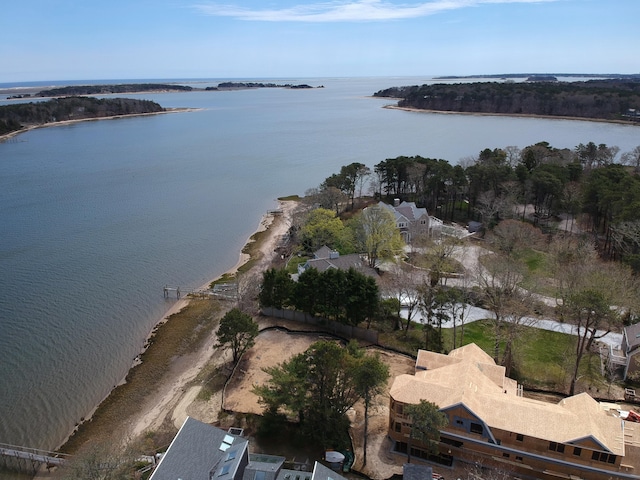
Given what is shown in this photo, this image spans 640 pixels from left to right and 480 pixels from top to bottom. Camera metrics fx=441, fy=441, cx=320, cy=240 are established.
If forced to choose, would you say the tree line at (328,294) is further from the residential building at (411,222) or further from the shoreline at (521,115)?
the shoreline at (521,115)

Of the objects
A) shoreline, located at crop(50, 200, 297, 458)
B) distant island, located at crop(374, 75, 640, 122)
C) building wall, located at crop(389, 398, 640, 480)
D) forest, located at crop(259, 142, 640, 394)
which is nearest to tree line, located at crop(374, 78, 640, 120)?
distant island, located at crop(374, 75, 640, 122)

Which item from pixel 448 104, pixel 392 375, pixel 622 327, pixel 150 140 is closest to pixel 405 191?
pixel 622 327

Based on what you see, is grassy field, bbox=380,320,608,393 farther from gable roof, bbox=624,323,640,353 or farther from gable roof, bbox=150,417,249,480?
gable roof, bbox=150,417,249,480

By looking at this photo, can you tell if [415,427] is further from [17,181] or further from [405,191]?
[17,181]

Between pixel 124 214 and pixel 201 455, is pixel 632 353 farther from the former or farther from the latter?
pixel 124 214

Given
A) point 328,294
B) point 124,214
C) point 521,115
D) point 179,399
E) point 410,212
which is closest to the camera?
point 179,399

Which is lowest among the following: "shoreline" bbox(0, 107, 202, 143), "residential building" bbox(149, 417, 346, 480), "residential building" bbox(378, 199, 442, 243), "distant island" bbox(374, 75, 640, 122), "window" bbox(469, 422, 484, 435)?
"window" bbox(469, 422, 484, 435)

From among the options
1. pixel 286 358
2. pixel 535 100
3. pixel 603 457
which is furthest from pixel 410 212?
pixel 535 100

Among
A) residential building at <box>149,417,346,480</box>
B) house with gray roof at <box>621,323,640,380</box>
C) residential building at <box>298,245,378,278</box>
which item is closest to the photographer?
residential building at <box>149,417,346,480</box>

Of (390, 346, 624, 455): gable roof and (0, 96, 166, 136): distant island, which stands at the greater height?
(0, 96, 166, 136): distant island
